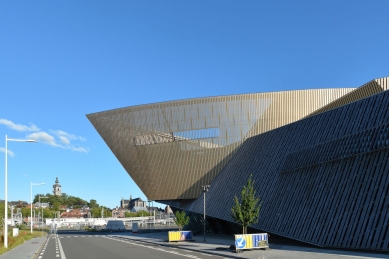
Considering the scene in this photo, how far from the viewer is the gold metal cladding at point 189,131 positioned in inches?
1997

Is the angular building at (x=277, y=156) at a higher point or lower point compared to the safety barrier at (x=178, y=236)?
higher

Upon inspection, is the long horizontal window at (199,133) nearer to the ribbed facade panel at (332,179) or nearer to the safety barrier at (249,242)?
the ribbed facade panel at (332,179)

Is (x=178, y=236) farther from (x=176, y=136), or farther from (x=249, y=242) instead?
(x=176, y=136)

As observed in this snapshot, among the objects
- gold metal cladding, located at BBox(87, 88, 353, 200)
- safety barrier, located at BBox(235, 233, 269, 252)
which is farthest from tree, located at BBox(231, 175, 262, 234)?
gold metal cladding, located at BBox(87, 88, 353, 200)

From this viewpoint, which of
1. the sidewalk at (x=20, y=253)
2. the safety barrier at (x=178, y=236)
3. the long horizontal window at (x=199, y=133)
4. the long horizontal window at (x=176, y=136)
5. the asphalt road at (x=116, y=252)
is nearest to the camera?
the sidewalk at (x=20, y=253)

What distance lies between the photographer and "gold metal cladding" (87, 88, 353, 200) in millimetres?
50719

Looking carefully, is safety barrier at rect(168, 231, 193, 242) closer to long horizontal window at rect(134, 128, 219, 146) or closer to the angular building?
the angular building

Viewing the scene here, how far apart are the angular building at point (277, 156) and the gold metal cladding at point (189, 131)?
4.7 inches

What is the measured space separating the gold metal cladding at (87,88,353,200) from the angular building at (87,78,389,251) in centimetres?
12

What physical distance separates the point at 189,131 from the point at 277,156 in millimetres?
18630

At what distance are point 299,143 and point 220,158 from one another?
64.7 feet

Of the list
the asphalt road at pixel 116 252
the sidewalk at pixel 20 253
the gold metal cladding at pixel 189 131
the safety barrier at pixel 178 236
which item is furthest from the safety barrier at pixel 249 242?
the gold metal cladding at pixel 189 131

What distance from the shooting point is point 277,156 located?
120 feet

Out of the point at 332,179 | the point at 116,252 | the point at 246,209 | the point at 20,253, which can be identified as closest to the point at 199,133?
the point at 246,209
